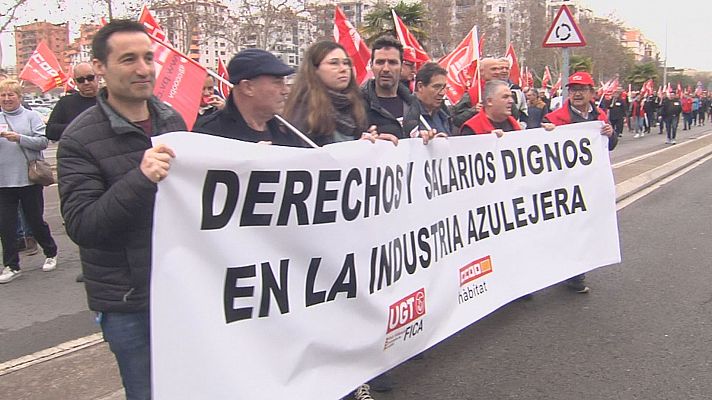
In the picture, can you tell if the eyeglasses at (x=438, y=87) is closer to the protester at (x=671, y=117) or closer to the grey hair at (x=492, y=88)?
the grey hair at (x=492, y=88)

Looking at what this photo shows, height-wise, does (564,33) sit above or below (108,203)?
above

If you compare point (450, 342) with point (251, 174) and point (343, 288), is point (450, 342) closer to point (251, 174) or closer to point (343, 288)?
point (343, 288)

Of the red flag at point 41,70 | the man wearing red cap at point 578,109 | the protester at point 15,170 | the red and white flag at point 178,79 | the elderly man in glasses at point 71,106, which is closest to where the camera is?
the red and white flag at point 178,79

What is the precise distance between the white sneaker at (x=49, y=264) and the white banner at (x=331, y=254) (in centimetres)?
422

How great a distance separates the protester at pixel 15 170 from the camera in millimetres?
5801

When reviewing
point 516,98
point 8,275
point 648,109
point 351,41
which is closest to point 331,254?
point 8,275

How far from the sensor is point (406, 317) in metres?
3.37

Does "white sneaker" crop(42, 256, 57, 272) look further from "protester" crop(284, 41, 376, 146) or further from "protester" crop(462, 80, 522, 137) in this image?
"protester" crop(462, 80, 522, 137)

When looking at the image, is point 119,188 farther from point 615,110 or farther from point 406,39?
point 615,110

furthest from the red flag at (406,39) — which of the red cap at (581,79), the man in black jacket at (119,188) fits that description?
the man in black jacket at (119,188)

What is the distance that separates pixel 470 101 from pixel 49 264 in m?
4.57

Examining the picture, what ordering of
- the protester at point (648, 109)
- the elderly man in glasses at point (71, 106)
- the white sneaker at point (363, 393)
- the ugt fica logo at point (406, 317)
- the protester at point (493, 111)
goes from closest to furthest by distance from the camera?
the ugt fica logo at point (406, 317) < the white sneaker at point (363, 393) < the protester at point (493, 111) < the elderly man in glasses at point (71, 106) < the protester at point (648, 109)

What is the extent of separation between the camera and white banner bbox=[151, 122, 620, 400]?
2199 millimetres

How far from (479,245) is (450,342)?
67cm
